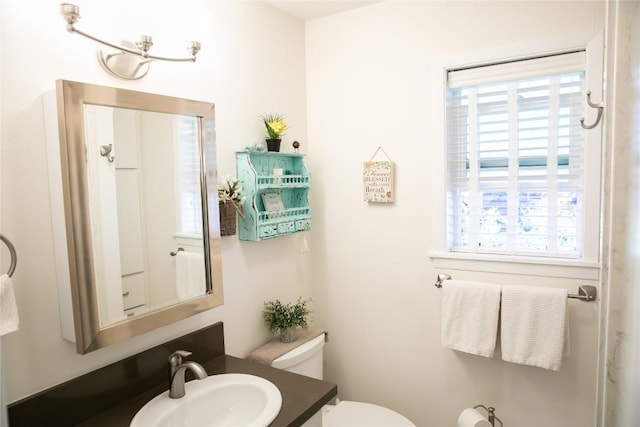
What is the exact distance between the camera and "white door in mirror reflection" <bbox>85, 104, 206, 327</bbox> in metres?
1.35

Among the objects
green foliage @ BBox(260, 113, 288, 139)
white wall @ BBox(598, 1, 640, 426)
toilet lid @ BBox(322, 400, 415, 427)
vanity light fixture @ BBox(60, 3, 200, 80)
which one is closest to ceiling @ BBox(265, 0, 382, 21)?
green foliage @ BBox(260, 113, 288, 139)

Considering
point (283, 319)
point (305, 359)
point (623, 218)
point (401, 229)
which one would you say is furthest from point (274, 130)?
point (623, 218)

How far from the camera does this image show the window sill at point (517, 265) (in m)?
1.79

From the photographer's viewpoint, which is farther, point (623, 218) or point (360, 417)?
point (360, 417)

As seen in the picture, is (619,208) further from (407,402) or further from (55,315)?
(407,402)

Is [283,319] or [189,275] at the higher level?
[189,275]

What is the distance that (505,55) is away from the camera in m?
1.88

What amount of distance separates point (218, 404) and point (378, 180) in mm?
1265

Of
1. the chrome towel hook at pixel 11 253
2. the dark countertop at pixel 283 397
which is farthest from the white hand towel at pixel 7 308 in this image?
the dark countertop at pixel 283 397

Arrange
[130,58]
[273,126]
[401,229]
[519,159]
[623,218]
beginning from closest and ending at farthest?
[623,218], [130,58], [519,159], [273,126], [401,229]

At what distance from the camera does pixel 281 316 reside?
6.93 ft

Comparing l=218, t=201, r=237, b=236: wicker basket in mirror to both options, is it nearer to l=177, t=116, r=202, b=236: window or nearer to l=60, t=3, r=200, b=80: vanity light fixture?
l=177, t=116, r=202, b=236: window

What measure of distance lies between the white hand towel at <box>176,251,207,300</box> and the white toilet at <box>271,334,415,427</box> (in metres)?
0.52

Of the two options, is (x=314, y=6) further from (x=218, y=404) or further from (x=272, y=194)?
(x=218, y=404)
